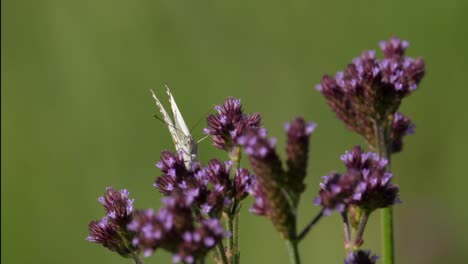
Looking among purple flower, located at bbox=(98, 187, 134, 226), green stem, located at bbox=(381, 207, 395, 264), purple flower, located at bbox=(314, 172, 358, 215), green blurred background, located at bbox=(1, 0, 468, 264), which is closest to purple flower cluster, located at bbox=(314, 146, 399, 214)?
purple flower, located at bbox=(314, 172, 358, 215)

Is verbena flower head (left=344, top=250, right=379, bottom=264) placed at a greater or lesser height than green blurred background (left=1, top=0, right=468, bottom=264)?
lesser

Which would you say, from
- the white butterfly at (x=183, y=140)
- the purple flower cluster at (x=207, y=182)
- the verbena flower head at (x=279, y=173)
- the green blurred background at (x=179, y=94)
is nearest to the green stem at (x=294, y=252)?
the verbena flower head at (x=279, y=173)

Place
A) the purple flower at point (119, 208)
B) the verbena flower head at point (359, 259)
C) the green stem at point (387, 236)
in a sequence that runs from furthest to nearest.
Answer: the purple flower at point (119, 208)
the green stem at point (387, 236)
the verbena flower head at point (359, 259)

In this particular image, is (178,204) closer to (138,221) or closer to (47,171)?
(138,221)

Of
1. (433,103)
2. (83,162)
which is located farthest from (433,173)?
(83,162)

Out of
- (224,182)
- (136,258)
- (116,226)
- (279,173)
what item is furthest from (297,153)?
(116,226)

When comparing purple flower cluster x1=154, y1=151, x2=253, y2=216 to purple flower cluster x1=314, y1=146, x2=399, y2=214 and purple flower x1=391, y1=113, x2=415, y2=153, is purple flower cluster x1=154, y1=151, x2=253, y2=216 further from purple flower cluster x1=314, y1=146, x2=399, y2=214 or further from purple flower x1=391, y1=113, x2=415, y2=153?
purple flower x1=391, y1=113, x2=415, y2=153

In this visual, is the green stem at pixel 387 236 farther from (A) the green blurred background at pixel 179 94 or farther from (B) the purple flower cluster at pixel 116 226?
(A) the green blurred background at pixel 179 94

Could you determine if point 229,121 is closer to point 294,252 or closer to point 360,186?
point 360,186
